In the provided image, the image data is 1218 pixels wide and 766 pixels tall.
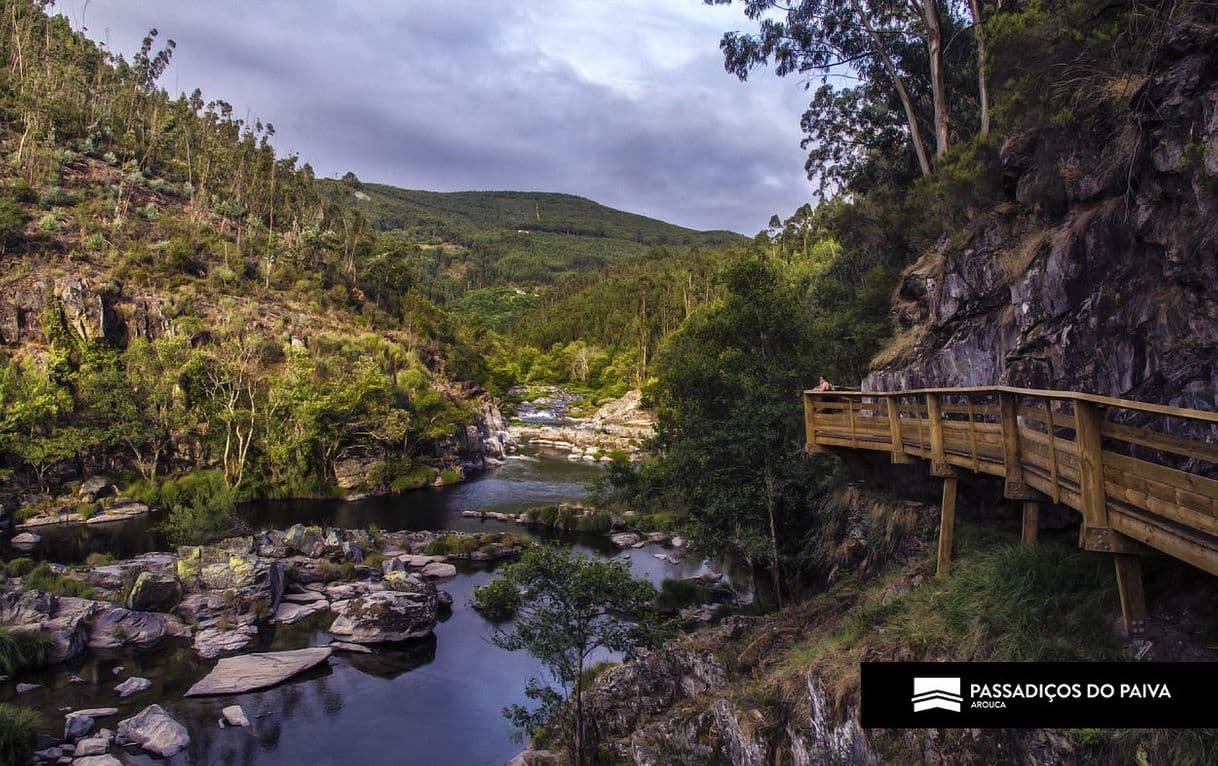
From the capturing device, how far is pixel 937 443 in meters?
11.6

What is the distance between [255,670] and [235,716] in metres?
2.77

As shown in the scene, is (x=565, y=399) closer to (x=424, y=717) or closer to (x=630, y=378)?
(x=630, y=378)

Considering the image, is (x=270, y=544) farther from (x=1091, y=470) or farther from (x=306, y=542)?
(x=1091, y=470)

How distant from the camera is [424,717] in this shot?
19.2 metres

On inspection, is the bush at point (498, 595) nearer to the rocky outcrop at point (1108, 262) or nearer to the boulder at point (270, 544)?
the rocky outcrop at point (1108, 262)

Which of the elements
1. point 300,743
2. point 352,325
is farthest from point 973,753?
point 352,325

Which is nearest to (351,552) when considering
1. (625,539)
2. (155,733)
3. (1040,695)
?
(625,539)

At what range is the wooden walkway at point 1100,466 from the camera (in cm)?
586

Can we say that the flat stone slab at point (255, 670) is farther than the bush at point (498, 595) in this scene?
Yes

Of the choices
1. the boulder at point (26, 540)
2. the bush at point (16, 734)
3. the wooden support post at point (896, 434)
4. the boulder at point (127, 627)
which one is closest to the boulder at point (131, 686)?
the bush at point (16, 734)

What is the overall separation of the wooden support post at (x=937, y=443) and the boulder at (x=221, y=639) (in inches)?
870

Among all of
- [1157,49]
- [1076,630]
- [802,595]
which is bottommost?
[802,595]

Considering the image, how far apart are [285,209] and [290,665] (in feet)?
251

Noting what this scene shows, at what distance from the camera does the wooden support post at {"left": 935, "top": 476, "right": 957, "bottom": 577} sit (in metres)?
12.1
